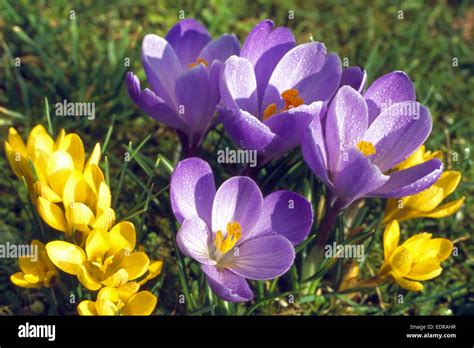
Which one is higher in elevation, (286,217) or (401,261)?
(286,217)

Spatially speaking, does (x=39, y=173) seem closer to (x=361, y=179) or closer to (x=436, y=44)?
(x=361, y=179)

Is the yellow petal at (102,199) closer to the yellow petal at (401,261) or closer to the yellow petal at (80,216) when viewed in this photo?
the yellow petal at (80,216)

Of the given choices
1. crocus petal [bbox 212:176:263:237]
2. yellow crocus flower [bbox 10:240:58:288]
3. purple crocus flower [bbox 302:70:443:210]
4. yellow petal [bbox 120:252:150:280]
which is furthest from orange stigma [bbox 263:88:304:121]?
yellow crocus flower [bbox 10:240:58:288]

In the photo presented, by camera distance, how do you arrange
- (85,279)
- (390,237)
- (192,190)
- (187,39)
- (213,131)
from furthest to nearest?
1. (213,131)
2. (187,39)
3. (390,237)
4. (192,190)
5. (85,279)

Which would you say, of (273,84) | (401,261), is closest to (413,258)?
(401,261)

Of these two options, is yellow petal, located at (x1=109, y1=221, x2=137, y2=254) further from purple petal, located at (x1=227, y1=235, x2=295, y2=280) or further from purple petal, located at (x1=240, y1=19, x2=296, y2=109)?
purple petal, located at (x1=240, y1=19, x2=296, y2=109)

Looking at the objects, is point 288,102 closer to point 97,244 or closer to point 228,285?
point 228,285
